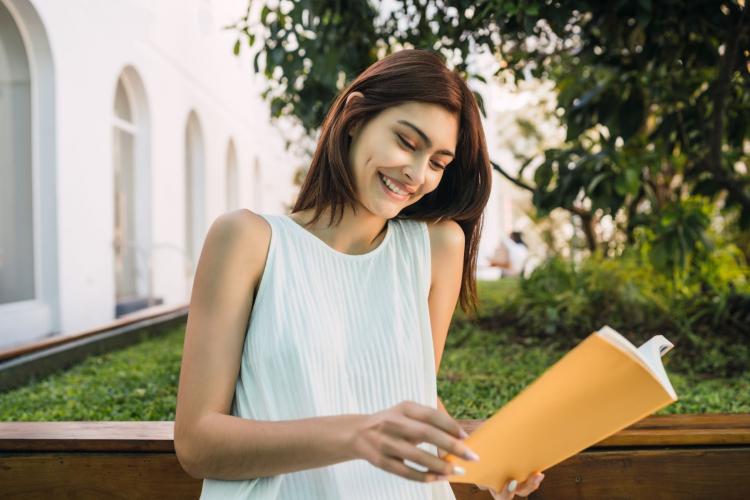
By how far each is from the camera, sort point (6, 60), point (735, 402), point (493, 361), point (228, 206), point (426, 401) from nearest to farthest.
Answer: point (426, 401) < point (735, 402) < point (493, 361) < point (6, 60) < point (228, 206)

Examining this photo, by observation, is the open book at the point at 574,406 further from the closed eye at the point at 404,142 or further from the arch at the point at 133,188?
the arch at the point at 133,188

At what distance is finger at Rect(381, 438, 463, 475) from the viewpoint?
0.85m

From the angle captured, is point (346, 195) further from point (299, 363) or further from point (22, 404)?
point (22, 404)

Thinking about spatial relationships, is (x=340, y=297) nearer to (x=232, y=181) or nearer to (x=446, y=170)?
(x=446, y=170)

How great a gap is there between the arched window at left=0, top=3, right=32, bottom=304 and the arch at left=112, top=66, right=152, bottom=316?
235cm

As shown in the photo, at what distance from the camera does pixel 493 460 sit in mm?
985

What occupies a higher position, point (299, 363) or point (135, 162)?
point (135, 162)

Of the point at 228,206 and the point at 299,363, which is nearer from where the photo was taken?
the point at 299,363

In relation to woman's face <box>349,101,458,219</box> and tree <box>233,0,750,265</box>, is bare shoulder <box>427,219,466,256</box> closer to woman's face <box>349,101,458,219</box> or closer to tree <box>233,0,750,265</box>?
woman's face <box>349,101,458,219</box>

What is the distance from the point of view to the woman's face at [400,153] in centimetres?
136

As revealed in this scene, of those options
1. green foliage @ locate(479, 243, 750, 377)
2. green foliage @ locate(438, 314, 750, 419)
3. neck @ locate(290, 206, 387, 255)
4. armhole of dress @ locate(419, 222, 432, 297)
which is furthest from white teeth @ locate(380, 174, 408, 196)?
green foliage @ locate(479, 243, 750, 377)

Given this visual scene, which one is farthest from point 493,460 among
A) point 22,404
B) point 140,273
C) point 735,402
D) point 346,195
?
point 140,273

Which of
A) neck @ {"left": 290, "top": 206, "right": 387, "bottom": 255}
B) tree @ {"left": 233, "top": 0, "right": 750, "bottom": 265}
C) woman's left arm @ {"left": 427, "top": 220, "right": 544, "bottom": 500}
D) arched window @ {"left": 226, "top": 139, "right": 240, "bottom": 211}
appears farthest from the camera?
arched window @ {"left": 226, "top": 139, "right": 240, "bottom": 211}

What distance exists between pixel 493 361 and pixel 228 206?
9717mm
